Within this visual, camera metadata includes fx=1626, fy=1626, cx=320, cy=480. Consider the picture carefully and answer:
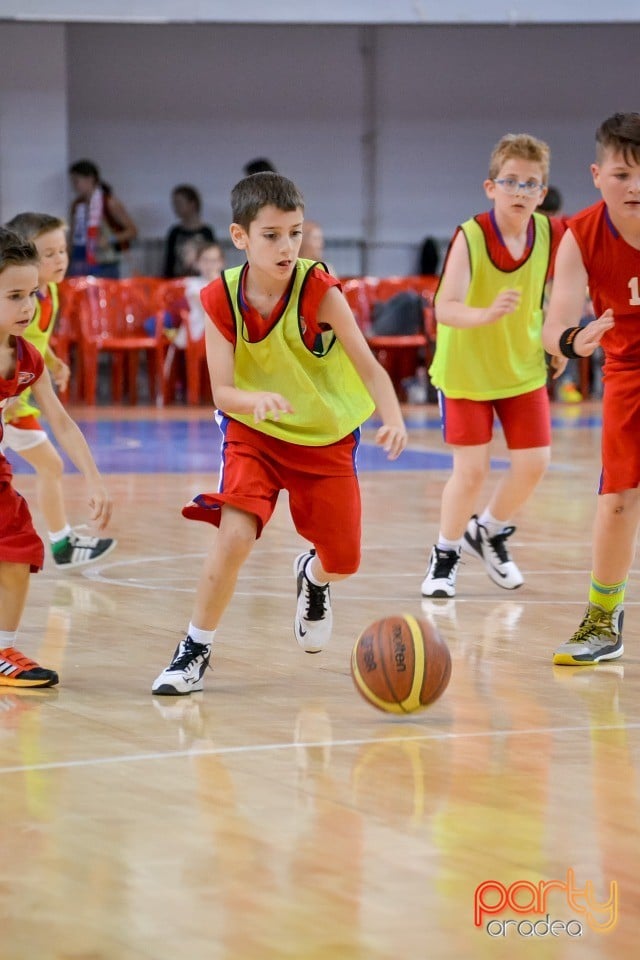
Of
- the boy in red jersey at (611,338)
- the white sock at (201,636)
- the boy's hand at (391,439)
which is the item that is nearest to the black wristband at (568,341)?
the boy in red jersey at (611,338)

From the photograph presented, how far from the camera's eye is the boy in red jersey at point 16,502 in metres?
4.76

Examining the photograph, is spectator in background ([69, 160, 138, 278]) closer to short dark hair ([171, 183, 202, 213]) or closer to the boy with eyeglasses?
short dark hair ([171, 183, 202, 213])

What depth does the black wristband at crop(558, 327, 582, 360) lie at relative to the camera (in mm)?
4727

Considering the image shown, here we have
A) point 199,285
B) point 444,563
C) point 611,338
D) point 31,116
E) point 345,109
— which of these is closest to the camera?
point 611,338

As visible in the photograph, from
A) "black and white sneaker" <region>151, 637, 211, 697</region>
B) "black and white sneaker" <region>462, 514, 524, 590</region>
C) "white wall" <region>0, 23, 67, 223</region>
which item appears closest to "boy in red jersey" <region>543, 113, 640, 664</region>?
"black and white sneaker" <region>151, 637, 211, 697</region>

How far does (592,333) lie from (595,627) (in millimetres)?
1077

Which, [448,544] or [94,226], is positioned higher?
[94,226]

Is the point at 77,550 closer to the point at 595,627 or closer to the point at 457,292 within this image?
the point at 457,292

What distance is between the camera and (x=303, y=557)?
17.2 feet

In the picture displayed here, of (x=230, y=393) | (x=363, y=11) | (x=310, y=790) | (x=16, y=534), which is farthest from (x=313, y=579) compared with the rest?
(x=363, y=11)

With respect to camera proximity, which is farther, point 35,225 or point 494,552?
point 35,225

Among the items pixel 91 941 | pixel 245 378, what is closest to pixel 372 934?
pixel 91 941

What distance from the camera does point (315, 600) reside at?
16.7 feet

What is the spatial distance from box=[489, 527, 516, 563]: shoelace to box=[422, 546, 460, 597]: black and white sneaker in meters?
0.21
